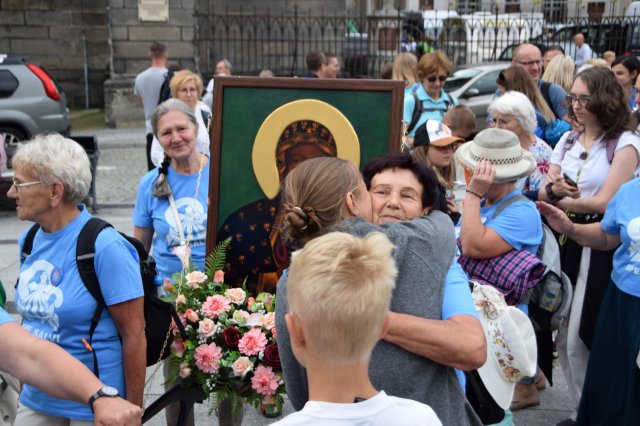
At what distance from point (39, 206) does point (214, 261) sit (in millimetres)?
718

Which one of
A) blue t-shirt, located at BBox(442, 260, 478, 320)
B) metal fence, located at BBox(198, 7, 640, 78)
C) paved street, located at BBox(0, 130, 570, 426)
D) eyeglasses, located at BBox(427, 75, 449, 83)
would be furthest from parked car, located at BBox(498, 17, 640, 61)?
blue t-shirt, located at BBox(442, 260, 478, 320)

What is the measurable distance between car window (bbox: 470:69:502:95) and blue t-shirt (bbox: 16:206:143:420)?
41.2ft

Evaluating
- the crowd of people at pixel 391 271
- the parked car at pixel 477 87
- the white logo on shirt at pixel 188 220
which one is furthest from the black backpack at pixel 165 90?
the parked car at pixel 477 87

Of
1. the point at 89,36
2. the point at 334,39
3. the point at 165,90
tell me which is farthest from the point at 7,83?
the point at 334,39

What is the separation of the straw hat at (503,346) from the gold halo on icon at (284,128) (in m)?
0.78

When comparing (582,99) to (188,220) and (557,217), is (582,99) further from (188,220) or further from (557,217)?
(188,220)

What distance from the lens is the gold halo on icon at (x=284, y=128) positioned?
10.6 ft

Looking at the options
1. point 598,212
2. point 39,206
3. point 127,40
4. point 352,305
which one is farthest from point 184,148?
point 127,40

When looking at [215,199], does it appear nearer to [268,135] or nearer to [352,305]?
[268,135]

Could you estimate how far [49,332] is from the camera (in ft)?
9.62

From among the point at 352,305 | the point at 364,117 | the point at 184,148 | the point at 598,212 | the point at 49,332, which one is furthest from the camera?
the point at 598,212

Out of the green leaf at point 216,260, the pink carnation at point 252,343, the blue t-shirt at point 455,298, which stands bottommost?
the pink carnation at point 252,343

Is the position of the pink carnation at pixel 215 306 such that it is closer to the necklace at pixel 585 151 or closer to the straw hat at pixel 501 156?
the straw hat at pixel 501 156

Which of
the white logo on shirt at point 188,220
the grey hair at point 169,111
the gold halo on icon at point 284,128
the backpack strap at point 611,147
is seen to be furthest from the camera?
the backpack strap at point 611,147
